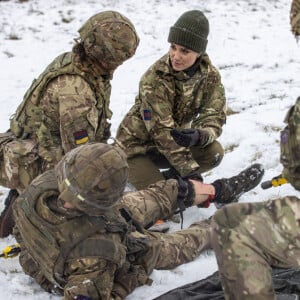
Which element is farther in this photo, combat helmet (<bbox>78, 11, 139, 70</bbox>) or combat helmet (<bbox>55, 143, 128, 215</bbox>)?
combat helmet (<bbox>78, 11, 139, 70</bbox>)

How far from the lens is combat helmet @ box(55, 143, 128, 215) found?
275 centimetres

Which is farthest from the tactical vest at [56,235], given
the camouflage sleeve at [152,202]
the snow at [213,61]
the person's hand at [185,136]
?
the person's hand at [185,136]

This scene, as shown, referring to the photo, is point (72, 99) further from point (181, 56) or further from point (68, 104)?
point (181, 56)

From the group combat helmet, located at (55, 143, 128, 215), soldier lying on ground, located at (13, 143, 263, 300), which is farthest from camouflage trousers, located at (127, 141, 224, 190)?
combat helmet, located at (55, 143, 128, 215)

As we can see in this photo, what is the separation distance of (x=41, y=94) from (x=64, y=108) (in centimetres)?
33

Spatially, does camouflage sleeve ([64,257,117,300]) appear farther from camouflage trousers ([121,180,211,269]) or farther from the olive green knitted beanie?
the olive green knitted beanie

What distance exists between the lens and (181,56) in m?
4.27

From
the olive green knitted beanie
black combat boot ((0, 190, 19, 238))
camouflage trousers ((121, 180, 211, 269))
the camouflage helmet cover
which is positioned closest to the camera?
the camouflage helmet cover

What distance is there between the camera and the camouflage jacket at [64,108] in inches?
143

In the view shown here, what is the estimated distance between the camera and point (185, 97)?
448cm

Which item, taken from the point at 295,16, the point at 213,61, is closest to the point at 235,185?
the point at 295,16

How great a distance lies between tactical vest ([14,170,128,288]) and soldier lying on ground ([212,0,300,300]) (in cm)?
70

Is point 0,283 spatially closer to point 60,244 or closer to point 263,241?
point 60,244

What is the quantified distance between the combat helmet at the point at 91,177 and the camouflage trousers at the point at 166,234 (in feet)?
2.19
